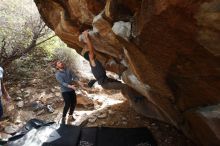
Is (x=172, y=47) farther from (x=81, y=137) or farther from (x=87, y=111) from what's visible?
(x=87, y=111)

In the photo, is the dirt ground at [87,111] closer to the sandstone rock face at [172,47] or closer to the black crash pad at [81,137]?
the black crash pad at [81,137]

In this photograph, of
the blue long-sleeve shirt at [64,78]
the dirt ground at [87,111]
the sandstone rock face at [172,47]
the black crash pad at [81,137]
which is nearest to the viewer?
the sandstone rock face at [172,47]

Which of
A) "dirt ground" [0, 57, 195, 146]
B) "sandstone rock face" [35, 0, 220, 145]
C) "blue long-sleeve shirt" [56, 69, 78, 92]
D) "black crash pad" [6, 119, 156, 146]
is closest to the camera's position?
"sandstone rock face" [35, 0, 220, 145]

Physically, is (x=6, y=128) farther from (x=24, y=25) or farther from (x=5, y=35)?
(x=24, y=25)

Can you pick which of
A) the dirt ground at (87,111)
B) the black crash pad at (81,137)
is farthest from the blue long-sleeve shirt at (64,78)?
the dirt ground at (87,111)

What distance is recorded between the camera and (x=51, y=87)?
1130 cm

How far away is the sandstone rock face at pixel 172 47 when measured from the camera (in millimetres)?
3637

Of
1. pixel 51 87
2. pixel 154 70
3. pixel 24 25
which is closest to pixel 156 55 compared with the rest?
pixel 154 70

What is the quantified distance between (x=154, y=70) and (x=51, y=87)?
22.9 feet

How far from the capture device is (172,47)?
416 cm

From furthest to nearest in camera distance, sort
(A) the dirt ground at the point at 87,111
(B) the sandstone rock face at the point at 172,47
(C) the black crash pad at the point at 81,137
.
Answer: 1. (A) the dirt ground at the point at 87,111
2. (C) the black crash pad at the point at 81,137
3. (B) the sandstone rock face at the point at 172,47

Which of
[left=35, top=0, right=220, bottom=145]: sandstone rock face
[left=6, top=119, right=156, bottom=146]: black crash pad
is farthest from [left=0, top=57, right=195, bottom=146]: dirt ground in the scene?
[left=35, top=0, right=220, bottom=145]: sandstone rock face

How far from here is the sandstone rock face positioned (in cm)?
364

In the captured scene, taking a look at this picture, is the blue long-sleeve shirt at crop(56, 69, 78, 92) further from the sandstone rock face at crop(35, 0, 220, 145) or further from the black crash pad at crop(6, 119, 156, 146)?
the sandstone rock face at crop(35, 0, 220, 145)
